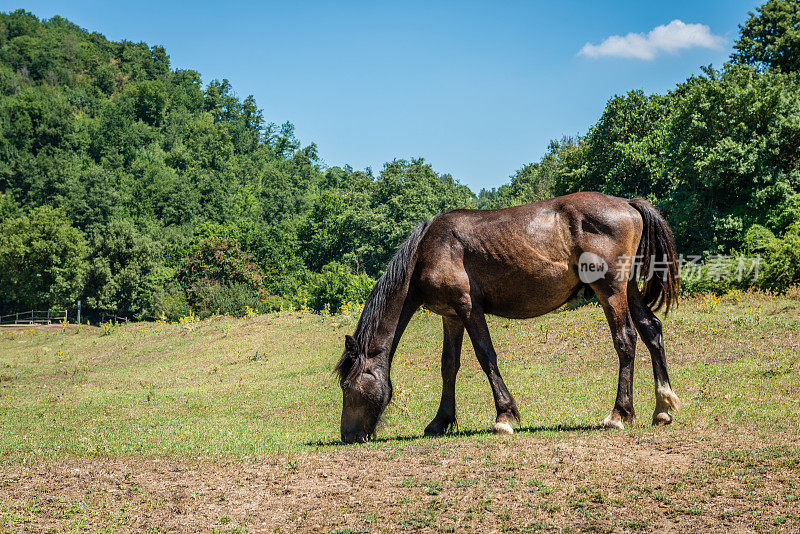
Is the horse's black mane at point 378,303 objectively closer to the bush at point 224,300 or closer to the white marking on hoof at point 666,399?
the white marking on hoof at point 666,399

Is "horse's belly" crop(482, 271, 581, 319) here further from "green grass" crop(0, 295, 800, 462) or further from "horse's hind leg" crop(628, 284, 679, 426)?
"green grass" crop(0, 295, 800, 462)

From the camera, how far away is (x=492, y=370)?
31.4 feet

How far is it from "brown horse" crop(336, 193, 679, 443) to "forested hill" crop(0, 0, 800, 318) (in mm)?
18557

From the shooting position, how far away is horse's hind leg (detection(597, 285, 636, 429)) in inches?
373

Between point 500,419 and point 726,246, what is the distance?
26.7 metres

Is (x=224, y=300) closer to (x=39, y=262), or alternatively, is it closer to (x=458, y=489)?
(x=39, y=262)

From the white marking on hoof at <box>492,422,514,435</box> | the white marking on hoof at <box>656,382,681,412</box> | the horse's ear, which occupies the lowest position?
the white marking on hoof at <box>492,422,514,435</box>

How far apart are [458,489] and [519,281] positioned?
3668 millimetres

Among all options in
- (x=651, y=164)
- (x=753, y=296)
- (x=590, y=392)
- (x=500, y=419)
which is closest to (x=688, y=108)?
(x=651, y=164)

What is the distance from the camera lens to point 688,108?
107ft

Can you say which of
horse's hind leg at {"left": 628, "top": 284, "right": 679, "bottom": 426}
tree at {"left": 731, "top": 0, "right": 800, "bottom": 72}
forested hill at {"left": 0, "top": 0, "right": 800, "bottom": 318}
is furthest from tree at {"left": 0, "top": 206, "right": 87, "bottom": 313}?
horse's hind leg at {"left": 628, "top": 284, "right": 679, "bottom": 426}

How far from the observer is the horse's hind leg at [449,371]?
407 inches

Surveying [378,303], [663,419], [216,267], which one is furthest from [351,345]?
[216,267]

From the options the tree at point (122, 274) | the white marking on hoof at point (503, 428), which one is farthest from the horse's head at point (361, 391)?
the tree at point (122, 274)
